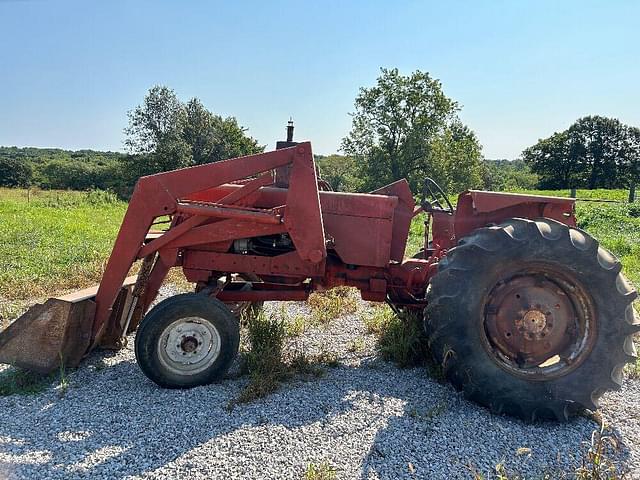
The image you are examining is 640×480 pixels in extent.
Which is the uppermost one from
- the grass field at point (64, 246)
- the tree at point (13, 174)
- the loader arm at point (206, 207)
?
the tree at point (13, 174)

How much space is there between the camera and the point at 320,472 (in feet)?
9.48

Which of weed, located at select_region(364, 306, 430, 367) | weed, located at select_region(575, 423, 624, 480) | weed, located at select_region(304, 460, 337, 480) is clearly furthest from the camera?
weed, located at select_region(364, 306, 430, 367)

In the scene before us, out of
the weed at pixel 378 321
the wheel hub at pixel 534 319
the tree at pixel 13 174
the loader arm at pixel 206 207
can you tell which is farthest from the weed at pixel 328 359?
the tree at pixel 13 174

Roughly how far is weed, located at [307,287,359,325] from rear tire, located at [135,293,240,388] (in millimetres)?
2064

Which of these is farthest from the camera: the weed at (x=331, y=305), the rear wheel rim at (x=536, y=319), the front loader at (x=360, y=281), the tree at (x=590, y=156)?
Result: the tree at (x=590, y=156)

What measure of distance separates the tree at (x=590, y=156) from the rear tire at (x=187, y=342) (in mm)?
63561

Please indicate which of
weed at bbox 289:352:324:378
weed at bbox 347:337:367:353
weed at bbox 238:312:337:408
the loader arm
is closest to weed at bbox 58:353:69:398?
the loader arm

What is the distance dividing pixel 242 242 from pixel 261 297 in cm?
58

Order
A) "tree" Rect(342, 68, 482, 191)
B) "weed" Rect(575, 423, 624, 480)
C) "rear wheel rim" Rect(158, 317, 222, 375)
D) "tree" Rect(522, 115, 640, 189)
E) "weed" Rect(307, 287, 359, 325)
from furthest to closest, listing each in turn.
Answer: "tree" Rect(522, 115, 640, 189)
"tree" Rect(342, 68, 482, 191)
"weed" Rect(307, 287, 359, 325)
"rear wheel rim" Rect(158, 317, 222, 375)
"weed" Rect(575, 423, 624, 480)

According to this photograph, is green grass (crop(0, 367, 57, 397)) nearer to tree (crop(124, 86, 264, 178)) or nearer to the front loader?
the front loader

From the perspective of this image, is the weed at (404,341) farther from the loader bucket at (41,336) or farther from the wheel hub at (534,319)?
the loader bucket at (41,336)

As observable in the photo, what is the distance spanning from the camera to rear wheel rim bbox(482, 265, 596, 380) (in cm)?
390

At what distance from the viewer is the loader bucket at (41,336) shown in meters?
4.19

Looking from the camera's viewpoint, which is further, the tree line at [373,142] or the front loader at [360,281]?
the tree line at [373,142]
